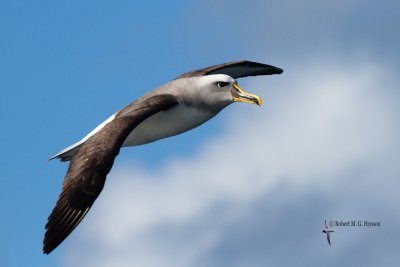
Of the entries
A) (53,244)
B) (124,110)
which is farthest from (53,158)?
(53,244)

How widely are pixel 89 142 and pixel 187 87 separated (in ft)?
10.1

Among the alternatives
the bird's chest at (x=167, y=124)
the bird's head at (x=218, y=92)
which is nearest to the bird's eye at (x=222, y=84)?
the bird's head at (x=218, y=92)

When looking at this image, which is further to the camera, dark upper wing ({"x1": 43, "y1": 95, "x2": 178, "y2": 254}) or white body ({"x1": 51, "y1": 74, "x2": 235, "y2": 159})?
white body ({"x1": 51, "y1": 74, "x2": 235, "y2": 159})

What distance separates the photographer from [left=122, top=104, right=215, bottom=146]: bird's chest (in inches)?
814

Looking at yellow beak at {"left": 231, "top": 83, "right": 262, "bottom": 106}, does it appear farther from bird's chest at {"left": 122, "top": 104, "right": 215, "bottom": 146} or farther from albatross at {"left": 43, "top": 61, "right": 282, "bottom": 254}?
bird's chest at {"left": 122, "top": 104, "right": 215, "bottom": 146}

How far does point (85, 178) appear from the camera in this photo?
1769cm

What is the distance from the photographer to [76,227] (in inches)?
675

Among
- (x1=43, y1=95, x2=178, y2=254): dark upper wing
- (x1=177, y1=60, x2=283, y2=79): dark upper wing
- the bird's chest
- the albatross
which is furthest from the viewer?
(x1=177, y1=60, x2=283, y2=79): dark upper wing

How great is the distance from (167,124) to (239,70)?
3.82 meters

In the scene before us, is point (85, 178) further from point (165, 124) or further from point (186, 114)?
point (186, 114)

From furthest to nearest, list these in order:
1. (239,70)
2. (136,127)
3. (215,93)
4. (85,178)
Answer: (239,70), (215,93), (136,127), (85,178)

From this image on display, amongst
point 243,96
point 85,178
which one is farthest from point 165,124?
point 85,178

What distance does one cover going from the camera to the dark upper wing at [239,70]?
884 inches

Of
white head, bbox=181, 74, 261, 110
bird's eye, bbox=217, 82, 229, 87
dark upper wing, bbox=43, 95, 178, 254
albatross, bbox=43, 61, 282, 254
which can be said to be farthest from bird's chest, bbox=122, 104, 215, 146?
dark upper wing, bbox=43, 95, 178, 254
